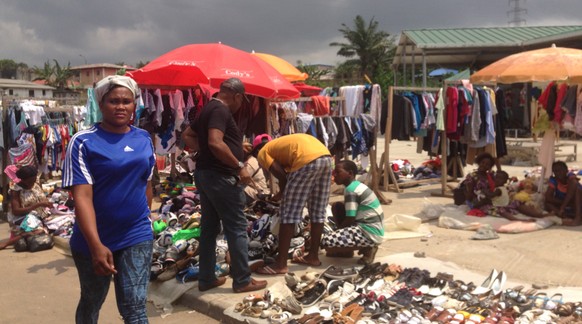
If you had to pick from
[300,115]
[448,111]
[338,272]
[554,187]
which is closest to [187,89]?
[300,115]

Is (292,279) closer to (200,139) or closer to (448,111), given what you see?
(200,139)

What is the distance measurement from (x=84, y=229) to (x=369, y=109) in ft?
27.8

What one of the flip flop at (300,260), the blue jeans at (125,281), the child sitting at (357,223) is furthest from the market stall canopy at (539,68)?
the blue jeans at (125,281)

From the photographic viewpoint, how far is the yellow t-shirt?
5.41 meters

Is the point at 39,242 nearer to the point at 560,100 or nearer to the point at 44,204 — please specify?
the point at 44,204

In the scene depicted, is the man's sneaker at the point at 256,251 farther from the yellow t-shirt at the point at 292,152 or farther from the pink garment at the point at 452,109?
the pink garment at the point at 452,109

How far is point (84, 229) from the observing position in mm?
2885

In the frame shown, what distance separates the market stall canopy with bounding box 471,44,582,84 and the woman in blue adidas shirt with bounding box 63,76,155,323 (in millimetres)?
6401

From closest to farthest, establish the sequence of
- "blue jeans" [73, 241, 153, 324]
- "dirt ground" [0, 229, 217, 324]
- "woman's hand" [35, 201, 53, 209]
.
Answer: "blue jeans" [73, 241, 153, 324] → "dirt ground" [0, 229, 217, 324] → "woman's hand" [35, 201, 53, 209]

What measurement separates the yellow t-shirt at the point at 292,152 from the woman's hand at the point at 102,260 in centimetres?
273

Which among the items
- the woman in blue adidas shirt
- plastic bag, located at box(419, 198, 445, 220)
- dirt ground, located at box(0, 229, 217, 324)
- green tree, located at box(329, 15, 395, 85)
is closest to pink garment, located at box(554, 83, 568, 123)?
plastic bag, located at box(419, 198, 445, 220)

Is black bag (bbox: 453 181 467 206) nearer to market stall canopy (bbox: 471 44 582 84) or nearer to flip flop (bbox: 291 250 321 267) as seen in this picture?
market stall canopy (bbox: 471 44 582 84)

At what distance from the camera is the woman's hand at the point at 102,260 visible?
288cm

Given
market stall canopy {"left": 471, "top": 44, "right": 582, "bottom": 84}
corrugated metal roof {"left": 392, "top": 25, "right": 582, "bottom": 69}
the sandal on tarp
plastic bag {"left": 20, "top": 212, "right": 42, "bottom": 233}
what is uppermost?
corrugated metal roof {"left": 392, "top": 25, "right": 582, "bottom": 69}
